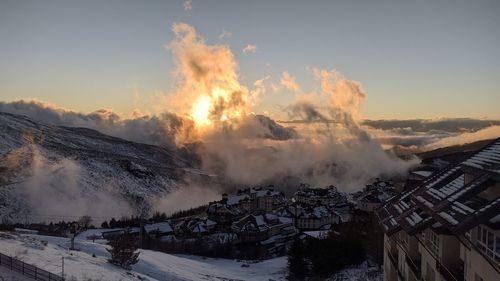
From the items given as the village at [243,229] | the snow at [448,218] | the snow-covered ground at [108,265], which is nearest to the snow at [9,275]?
the snow-covered ground at [108,265]

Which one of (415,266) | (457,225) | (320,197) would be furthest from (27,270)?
(320,197)

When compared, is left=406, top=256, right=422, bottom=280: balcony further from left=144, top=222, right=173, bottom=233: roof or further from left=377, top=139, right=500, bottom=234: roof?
left=144, top=222, right=173, bottom=233: roof

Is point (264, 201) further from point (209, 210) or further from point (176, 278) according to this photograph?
point (176, 278)

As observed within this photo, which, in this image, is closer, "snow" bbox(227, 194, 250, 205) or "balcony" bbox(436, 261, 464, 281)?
"balcony" bbox(436, 261, 464, 281)

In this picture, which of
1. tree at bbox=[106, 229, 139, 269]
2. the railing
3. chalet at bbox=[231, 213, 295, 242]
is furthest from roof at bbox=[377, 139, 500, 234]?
chalet at bbox=[231, 213, 295, 242]

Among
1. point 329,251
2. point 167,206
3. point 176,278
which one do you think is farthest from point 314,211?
point 167,206

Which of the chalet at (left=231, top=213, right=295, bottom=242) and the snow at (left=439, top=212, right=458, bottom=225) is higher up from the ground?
the snow at (left=439, top=212, right=458, bottom=225)

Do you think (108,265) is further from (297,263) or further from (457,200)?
(457,200)
